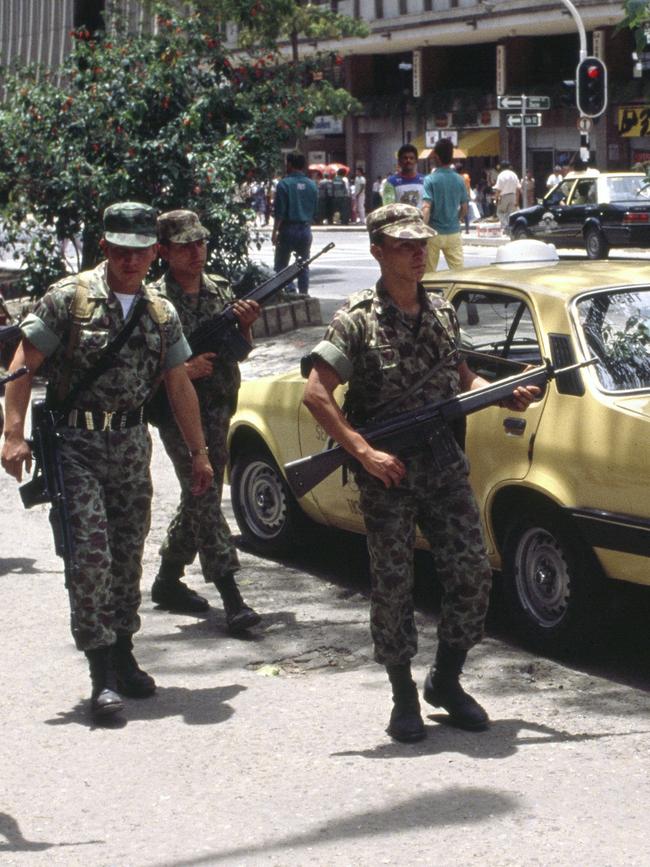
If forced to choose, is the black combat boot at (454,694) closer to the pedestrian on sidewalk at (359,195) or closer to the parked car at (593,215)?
the parked car at (593,215)

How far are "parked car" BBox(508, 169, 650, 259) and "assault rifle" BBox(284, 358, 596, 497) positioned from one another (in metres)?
23.3

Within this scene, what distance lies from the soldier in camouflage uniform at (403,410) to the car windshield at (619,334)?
92cm

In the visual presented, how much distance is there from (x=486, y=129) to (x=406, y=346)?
161 feet

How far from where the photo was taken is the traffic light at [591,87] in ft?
86.9

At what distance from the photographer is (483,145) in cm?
5328

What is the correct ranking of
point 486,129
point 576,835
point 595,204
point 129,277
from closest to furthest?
point 576,835 → point 129,277 → point 595,204 → point 486,129

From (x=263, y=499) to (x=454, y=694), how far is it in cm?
279

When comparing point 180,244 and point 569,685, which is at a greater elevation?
point 180,244

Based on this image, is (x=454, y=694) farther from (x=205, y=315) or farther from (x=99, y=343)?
(x=205, y=315)

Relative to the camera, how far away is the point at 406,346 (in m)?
5.39

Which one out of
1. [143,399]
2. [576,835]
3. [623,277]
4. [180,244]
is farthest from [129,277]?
[576,835]

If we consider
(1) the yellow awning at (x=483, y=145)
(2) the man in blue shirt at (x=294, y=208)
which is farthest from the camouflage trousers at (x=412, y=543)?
(1) the yellow awning at (x=483, y=145)

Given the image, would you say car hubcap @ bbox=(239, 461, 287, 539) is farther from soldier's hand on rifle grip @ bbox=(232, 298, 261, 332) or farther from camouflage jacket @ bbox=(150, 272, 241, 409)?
soldier's hand on rifle grip @ bbox=(232, 298, 261, 332)

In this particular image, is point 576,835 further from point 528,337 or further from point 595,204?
point 595,204
